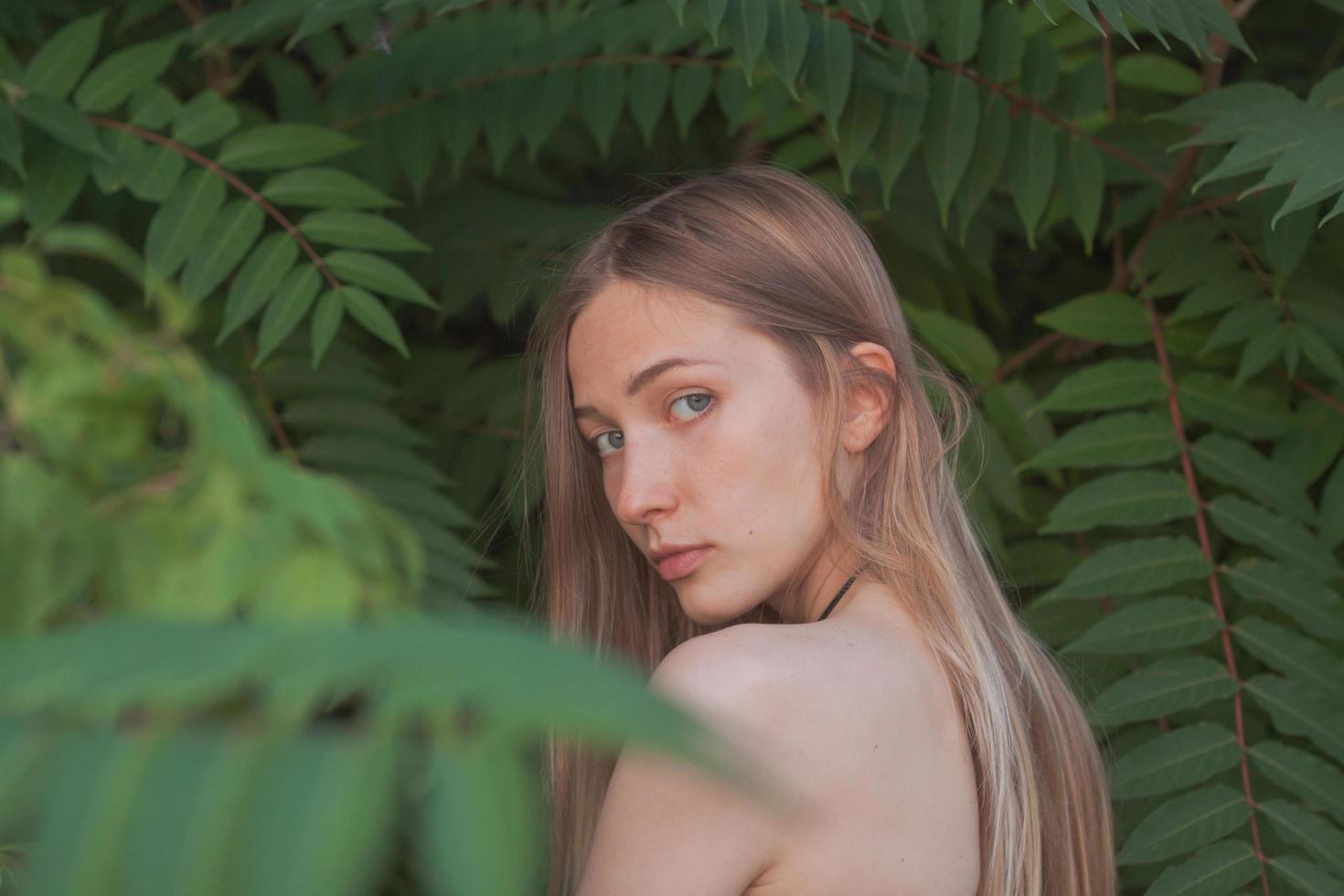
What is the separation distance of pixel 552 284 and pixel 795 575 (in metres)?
0.77

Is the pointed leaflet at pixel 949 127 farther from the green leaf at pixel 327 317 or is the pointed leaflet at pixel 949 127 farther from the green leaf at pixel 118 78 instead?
the green leaf at pixel 118 78

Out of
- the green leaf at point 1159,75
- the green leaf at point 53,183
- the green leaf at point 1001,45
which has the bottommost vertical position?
the green leaf at point 53,183

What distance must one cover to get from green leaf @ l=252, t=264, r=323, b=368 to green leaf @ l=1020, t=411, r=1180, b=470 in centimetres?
110

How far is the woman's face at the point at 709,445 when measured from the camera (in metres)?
1.67

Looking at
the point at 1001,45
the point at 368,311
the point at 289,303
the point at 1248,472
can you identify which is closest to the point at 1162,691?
the point at 1248,472

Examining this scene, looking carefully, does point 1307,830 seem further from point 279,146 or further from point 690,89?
point 279,146

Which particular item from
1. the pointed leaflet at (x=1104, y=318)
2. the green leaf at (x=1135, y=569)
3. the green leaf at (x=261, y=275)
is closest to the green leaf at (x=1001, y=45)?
the pointed leaflet at (x=1104, y=318)

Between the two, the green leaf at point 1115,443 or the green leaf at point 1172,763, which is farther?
the green leaf at point 1115,443

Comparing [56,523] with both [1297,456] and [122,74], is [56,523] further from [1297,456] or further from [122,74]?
[1297,456]

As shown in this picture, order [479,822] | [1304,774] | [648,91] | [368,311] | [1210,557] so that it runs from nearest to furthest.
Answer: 1. [479,822]
2. [1304,774]
3. [368,311]
4. [1210,557]
5. [648,91]

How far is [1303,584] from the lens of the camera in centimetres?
207

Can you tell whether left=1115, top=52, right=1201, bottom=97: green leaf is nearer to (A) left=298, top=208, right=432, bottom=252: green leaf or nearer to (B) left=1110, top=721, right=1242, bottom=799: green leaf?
(B) left=1110, top=721, right=1242, bottom=799: green leaf

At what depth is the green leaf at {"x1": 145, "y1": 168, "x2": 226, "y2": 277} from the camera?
2002 mm

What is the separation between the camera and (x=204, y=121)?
2.09 metres
